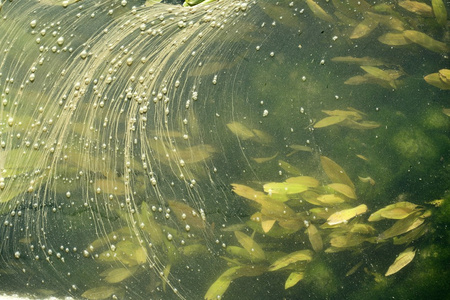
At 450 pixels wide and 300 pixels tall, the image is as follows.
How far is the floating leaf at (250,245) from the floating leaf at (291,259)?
2 centimetres

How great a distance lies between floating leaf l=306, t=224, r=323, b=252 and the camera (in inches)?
33.5

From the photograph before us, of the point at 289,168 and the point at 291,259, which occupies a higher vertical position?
the point at 289,168

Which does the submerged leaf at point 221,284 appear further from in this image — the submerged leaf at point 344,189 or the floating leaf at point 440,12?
the floating leaf at point 440,12

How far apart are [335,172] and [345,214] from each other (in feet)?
0.23

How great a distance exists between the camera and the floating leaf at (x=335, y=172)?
83 cm

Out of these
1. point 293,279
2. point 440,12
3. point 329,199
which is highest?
point 440,12

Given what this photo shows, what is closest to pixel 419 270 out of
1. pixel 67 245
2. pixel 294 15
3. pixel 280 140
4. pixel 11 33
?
pixel 280 140

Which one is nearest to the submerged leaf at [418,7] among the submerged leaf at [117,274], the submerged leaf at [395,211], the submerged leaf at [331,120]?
the submerged leaf at [331,120]

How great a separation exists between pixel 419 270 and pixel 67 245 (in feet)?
2.00

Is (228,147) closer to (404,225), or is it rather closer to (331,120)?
(331,120)

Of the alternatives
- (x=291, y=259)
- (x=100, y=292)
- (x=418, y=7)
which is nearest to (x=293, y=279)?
(x=291, y=259)

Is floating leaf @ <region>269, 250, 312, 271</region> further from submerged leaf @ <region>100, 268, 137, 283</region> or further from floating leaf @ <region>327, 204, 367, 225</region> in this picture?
submerged leaf @ <region>100, 268, 137, 283</region>

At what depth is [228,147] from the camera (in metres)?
0.86

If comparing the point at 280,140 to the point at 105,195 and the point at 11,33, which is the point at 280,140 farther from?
the point at 11,33
